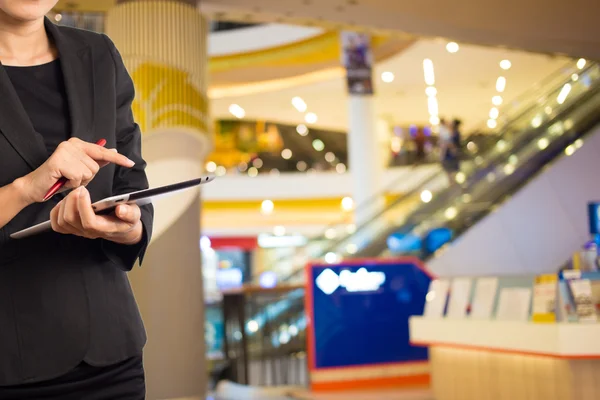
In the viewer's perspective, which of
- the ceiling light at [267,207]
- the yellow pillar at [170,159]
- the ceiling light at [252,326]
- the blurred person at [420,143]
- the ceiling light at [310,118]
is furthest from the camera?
the ceiling light at [267,207]

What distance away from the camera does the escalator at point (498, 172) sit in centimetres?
1137

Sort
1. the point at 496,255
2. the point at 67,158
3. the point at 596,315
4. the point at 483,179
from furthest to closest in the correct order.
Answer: the point at 483,179
the point at 496,255
the point at 596,315
the point at 67,158

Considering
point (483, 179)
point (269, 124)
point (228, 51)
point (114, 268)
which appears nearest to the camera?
point (114, 268)

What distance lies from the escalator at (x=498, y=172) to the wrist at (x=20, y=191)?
34.1 feet

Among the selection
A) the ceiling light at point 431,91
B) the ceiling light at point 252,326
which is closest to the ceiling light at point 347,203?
the ceiling light at point 431,91

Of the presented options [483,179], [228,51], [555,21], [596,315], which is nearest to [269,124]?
[228,51]

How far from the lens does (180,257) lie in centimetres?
759

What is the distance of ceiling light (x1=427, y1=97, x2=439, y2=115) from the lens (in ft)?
59.3

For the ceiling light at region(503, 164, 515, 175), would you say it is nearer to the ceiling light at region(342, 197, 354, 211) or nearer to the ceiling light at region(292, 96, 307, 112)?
the ceiling light at region(292, 96, 307, 112)

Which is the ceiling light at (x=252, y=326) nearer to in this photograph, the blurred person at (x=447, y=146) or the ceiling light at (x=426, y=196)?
the ceiling light at (x=426, y=196)

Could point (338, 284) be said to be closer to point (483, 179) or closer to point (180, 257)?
point (180, 257)

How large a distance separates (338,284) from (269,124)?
19.9 meters

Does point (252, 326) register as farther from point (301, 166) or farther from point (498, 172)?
point (301, 166)

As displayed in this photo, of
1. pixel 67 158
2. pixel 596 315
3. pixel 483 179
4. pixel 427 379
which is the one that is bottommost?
pixel 427 379
